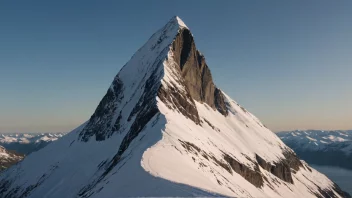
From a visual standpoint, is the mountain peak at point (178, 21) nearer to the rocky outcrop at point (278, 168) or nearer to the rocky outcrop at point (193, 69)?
the rocky outcrop at point (193, 69)

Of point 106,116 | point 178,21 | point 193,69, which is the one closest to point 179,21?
point 178,21

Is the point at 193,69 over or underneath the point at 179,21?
underneath

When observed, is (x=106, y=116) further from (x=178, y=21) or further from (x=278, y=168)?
(x=278, y=168)

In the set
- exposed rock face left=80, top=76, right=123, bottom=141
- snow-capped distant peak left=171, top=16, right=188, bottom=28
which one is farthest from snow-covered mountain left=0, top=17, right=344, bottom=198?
snow-capped distant peak left=171, top=16, right=188, bottom=28

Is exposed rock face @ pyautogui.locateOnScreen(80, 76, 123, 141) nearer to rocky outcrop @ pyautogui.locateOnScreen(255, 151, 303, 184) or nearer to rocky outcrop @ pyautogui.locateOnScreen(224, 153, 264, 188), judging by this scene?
rocky outcrop @ pyautogui.locateOnScreen(224, 153, 264, 188)

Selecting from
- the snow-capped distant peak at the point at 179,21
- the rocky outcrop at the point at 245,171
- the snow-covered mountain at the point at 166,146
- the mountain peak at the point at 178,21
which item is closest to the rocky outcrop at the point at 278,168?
the snow-covered mountain at the point at 166,146

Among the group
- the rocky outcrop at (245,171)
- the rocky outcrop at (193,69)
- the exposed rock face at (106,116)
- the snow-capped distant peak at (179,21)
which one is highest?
the snow-capped distant peak at (179,21)

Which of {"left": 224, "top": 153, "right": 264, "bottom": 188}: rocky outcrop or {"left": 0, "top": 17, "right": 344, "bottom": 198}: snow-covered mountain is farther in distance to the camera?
{"left": 224, "top": 153, "right": 264, "bottom": 188}: rocky outcrop

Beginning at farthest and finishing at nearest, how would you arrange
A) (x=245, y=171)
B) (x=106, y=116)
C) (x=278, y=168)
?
(x=278, y=168) < (x=106, y=116) < (x=245, y=171)

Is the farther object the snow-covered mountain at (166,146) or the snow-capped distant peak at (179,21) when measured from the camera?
the snow-capped distant peak at (179,21)
